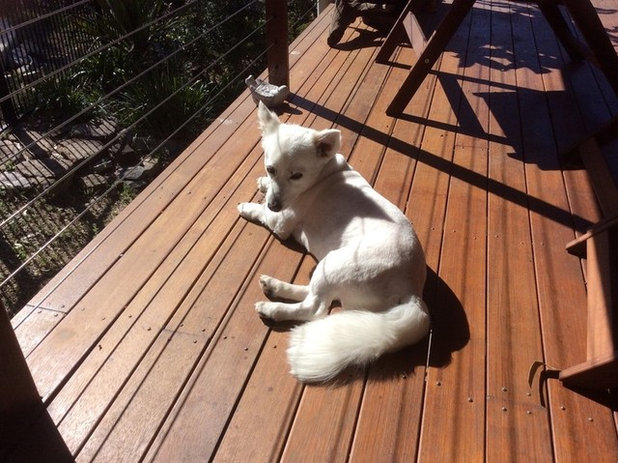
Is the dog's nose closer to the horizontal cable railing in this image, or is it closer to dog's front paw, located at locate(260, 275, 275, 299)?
dog's front paw, located at locate(260, 275, 275, 299)

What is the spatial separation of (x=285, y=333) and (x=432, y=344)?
518 millimetres

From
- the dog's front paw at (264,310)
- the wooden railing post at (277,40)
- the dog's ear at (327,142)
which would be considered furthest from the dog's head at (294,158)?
the wooden railing post at (277,40)

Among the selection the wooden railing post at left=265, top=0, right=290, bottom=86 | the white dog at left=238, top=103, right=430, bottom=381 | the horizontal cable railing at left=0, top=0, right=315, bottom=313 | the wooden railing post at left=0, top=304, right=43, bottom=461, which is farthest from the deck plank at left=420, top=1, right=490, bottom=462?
the horizontal cable railing at left=0, top=0, right=315, bottom=313

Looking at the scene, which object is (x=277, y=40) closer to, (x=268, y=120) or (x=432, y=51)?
(x=432, y=51)

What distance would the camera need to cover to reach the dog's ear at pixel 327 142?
78.2 inches

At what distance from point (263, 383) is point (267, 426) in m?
0.15

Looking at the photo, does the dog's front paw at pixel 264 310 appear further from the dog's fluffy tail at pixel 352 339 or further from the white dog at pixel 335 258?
the dog's fluffy tail at pixel 352 339

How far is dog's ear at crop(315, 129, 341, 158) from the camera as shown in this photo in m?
1.99

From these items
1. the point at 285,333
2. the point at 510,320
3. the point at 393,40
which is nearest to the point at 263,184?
the point at 285,333

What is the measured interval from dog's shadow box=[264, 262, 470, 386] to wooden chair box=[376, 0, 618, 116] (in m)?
1.59

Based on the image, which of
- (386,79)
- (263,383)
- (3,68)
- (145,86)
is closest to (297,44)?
(386,79)

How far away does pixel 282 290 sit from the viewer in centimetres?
188

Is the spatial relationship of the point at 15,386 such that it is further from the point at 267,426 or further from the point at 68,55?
the point at 68,55

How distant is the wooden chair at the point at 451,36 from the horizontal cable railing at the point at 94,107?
0.87 m
